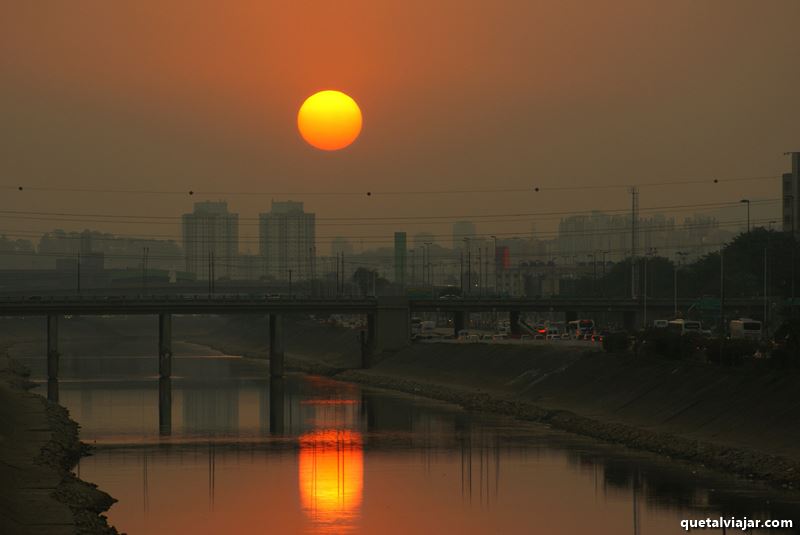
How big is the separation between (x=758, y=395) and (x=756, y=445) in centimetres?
599

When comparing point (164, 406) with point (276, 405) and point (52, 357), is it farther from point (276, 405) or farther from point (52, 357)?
point (52, 357)

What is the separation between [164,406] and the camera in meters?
97.9

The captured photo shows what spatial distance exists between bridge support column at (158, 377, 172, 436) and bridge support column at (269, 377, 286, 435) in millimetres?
6271

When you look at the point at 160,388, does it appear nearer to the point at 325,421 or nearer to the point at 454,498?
the point at 325,421

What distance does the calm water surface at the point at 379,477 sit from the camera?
4741 cm

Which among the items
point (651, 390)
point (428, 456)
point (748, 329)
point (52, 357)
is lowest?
point (428, 456)

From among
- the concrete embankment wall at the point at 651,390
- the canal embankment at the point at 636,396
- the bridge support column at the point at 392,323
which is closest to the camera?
the canal embankment at the point at 636,396

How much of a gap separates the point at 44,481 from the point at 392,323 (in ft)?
296

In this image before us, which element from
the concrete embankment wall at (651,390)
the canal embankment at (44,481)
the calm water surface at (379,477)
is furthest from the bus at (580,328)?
the canal embankment at (44,481)

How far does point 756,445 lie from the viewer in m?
57.4

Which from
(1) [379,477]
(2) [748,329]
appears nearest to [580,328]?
(2) [748,329]

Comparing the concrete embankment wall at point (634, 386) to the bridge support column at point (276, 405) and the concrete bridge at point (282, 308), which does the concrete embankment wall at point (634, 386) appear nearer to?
the concrete bridge at point (282, 308)

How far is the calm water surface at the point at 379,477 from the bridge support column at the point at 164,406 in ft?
1.61

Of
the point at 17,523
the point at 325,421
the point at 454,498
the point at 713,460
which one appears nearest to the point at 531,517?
the point at 454,498
